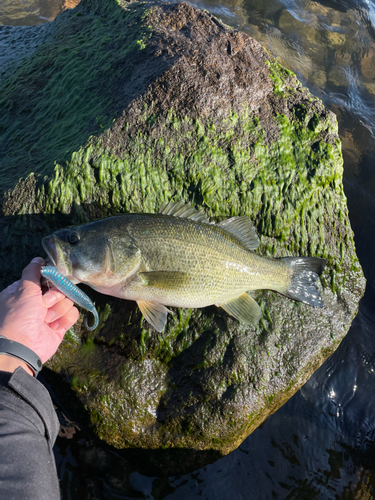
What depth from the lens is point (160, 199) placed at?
3.67 meters

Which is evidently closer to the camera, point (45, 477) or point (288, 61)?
point (45, 477)

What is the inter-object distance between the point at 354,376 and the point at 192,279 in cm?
249

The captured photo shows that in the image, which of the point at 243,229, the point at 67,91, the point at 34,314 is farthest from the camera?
the point at 67,91

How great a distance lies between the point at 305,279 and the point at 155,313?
163 cm

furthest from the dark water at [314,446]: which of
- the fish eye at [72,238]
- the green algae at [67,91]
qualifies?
the green algae at [67,91]

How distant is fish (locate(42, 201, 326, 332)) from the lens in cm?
304

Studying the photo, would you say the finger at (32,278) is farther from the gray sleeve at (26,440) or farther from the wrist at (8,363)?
the gray sleeve at (26,440)

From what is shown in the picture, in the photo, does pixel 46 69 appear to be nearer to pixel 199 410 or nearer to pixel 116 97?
pixel 116 97

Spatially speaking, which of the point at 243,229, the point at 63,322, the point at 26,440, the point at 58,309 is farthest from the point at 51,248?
the point at 243,229

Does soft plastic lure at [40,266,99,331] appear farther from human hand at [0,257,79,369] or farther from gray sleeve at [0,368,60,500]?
gray sleeve at [0,368,60,500]

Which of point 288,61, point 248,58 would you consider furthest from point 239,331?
point 288,61

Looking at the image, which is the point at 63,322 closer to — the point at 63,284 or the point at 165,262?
the point at 63,284

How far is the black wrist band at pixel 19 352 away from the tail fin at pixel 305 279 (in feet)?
7.94

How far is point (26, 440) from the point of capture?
6.60 ft
